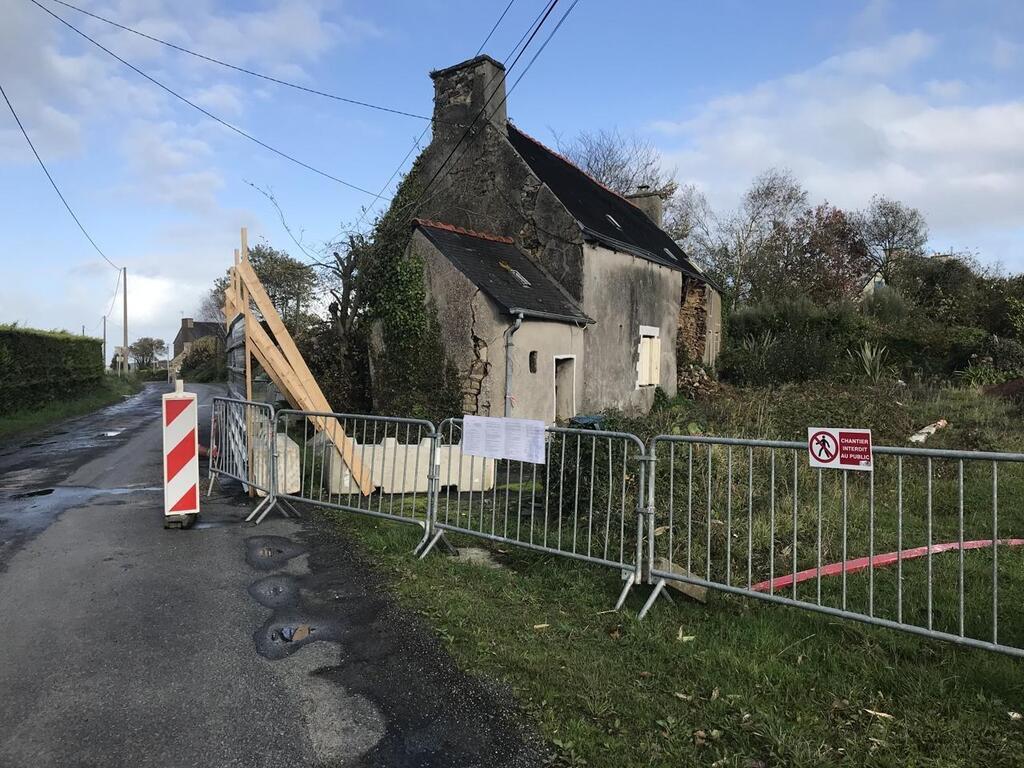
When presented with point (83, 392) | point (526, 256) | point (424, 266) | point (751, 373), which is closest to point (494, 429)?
point (424, 266)

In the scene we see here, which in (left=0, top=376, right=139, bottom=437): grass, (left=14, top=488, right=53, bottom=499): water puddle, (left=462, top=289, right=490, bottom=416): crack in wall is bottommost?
(left=14, top=488, right=53, bottom=499): water puddle

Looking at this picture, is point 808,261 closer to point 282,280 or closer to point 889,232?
point 889,232

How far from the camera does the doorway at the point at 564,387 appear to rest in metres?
13.4

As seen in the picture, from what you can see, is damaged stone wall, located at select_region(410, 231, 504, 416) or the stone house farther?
the stone house

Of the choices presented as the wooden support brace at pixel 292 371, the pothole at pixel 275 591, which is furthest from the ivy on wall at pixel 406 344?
the pothole at pixel 275 591

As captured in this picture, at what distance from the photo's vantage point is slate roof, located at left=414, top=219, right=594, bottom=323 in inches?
452

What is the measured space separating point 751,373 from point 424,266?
1330cm

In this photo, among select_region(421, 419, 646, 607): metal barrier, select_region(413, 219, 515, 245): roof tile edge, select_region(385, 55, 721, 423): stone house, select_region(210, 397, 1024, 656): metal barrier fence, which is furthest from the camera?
select_region(413, 219, 515, 245): roof tile edge

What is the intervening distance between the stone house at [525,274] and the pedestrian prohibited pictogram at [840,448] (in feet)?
24.4

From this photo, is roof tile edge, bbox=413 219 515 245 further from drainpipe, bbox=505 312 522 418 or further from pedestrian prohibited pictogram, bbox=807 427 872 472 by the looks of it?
pedestrian prohibited pictogram, bbox=807 427 872 472

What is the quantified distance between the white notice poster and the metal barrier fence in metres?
0.17

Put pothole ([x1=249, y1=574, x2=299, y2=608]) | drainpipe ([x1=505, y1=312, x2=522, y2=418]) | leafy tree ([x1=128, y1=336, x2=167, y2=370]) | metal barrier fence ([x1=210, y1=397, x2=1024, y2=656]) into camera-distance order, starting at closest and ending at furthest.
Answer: metal barrier fence ([x1=210, y1=397, x2=1024, y2=656]) → pothole ([x1=249, y1=574, x2=299, y2=608]) → drainpipe ([x1=505, y1=312, x2=522, y2=418]) → leafy tree ([x1=128, y1=336, x2=167, y2=370])

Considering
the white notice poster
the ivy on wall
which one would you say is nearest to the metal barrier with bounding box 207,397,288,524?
the white notice poster

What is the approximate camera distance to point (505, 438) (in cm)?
556
